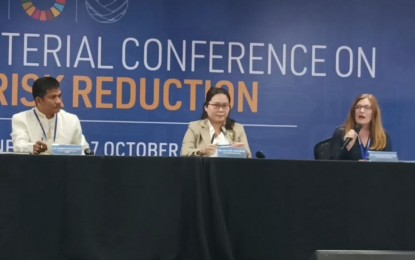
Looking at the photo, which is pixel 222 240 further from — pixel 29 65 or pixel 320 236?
pixel 29 65

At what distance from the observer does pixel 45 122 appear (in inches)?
196

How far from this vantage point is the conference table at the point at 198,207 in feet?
12.5

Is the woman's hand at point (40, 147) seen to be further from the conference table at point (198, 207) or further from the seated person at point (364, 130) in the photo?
the seated person at point (364, 130)

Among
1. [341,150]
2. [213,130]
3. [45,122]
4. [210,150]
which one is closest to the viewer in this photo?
[210,150]

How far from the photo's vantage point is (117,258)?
3.85 meters

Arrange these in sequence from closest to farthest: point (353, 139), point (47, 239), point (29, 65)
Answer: point (47, 239) < point (353, 139) < point (29, 65)

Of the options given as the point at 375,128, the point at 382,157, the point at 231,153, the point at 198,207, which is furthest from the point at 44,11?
the point at 382,157

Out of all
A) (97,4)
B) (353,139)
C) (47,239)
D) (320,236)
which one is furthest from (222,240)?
(97,4)

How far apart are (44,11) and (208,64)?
50.2 inches

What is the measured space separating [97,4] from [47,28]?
41cm

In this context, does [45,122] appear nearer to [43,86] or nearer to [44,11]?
[43,86]

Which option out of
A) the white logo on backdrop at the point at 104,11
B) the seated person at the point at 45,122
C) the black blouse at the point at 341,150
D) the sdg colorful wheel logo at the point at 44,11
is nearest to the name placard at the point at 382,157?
the black blouse at the point at 341,150

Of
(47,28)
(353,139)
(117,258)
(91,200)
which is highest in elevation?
(47,28)

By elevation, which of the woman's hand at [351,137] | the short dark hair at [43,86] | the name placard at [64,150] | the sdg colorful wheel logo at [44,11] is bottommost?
the name placard at [64,150]
